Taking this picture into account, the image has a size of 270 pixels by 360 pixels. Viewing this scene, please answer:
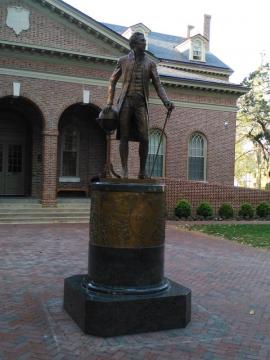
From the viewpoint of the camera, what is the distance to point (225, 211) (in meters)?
21.5

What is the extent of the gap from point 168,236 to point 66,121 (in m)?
9.31

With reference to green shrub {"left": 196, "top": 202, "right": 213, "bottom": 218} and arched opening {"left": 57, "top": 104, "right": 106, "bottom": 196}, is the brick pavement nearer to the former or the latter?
green shrub {"left": 196, "top": 202, "right": 213, "bottom": 218}

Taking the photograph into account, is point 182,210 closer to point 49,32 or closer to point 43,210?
point 43,210

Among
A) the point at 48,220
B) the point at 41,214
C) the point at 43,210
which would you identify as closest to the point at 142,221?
the point at 48,220

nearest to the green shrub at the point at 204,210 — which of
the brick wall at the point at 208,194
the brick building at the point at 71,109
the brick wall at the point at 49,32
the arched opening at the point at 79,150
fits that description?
the brick wall at the point at 208,194

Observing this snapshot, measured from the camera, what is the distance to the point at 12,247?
37.8 ft

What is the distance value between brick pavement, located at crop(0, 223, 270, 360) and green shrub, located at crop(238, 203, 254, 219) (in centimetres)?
1003

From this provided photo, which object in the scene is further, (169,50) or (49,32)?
(169,50)

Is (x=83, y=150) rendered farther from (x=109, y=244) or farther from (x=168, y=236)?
(x=109, y=244)

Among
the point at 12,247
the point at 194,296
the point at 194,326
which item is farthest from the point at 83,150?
the point at 194,326

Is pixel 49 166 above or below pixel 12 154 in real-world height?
below

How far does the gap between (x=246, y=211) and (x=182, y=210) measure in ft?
11.8

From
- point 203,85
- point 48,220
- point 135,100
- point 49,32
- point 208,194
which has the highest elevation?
point 49,32

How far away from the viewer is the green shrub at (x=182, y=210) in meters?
20.4
